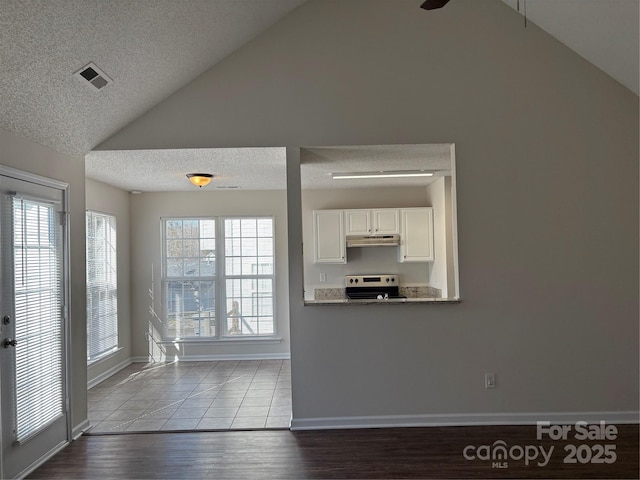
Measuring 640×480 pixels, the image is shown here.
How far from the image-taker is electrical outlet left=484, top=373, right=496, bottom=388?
12.8 ft

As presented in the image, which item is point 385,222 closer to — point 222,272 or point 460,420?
point 222,272

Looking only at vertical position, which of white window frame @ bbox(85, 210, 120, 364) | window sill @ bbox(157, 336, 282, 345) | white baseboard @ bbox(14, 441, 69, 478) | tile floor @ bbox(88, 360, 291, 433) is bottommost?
tile floor @ bbox(88, 360, 291, 433)

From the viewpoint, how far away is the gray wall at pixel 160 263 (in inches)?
263

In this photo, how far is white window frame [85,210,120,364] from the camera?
5.56 metres

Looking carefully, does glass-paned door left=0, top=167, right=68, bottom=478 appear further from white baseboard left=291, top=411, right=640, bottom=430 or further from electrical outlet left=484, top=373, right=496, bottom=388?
Result: electrical outlet left=484, top=373, right=496, bottom=388

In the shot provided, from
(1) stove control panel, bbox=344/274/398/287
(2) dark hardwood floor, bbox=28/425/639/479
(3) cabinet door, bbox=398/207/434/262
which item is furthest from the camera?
(1) stove control panel, bbox=344/274/398/287

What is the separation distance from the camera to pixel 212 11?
325 cm

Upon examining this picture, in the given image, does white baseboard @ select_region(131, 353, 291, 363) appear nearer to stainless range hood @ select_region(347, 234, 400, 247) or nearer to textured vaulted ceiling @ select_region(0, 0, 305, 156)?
stainless range hood @ select_region(347, 234, 400, 247)

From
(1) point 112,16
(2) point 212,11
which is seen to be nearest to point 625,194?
(2) point 212,11

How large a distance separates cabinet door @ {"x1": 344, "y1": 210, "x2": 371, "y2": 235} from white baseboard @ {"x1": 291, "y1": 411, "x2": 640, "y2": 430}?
2.91m

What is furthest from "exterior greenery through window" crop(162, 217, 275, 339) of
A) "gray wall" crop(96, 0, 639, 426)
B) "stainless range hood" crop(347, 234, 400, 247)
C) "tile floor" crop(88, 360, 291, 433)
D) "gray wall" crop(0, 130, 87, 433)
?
"gray wall" crop(96, 0, 639, 426)

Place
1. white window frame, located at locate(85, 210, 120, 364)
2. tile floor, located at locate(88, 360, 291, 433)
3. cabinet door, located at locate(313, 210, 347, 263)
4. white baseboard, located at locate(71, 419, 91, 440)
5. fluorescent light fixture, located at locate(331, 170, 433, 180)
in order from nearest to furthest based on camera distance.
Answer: white baseboard, located at locate(71, 419, 91, 440)
tile floor, located at locate(88, 360, 291, 433)
fluorescent light fixture, located at locate(331, 170, 433, 180)
white window frame, located at locate(85, 210, 120, 364)
cabinet door, located at locate(313, 210, 347, 263)

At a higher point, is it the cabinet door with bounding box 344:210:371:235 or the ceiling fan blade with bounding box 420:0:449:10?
the ceiling fan blade with bounding box 420:0:449:10

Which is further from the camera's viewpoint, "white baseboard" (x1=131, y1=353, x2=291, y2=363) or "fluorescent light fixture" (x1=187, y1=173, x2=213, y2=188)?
"white baseboard" (x1=131, y1=353, x2=291, y2=363)
